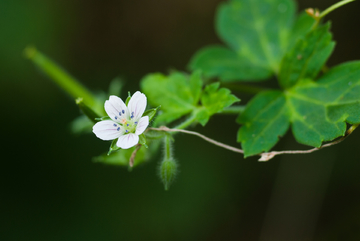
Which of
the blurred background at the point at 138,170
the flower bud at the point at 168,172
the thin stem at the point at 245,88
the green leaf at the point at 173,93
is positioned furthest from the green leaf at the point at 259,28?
the flower bud at the point at 168,172

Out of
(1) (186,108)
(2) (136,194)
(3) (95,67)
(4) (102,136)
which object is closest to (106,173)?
(2) (136,194)

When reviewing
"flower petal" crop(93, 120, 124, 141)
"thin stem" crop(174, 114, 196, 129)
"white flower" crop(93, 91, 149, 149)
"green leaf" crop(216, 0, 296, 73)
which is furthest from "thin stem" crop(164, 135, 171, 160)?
"green leaf" crop(216, 0, 296, 73)

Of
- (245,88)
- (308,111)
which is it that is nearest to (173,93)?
(245,88)

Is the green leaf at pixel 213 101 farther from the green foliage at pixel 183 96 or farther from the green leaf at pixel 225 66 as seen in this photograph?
the green leaf at pixel 225 66

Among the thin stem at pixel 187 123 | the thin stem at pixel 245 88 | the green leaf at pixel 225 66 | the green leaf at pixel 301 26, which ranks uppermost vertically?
the green leaf at pixel 301 26

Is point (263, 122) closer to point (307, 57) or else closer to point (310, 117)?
point (310, 117)

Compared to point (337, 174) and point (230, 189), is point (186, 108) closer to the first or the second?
point (230, 189)
